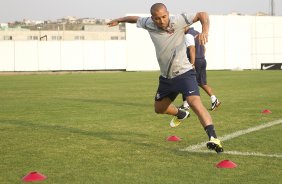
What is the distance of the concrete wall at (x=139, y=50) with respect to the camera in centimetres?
5122

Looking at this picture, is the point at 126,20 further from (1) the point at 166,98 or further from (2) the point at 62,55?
(2) the point at 62,55

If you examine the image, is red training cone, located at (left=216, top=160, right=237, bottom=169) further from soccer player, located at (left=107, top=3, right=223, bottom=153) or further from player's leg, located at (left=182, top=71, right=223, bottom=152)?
soccer player, located at (left=107, top=3, right=223, bottom=153)

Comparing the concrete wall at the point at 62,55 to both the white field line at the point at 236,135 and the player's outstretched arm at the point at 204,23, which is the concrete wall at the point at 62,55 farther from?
the player's outstretched arm at the point at 204,23

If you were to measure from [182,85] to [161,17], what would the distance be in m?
0.99

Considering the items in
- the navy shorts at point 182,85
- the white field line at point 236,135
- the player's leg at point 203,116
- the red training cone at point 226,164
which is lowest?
the white field line at point 236,135

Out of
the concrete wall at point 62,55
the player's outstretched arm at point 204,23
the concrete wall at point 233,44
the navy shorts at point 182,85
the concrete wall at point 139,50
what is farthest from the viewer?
the concrete wall at point 233,44

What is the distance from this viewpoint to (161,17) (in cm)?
684

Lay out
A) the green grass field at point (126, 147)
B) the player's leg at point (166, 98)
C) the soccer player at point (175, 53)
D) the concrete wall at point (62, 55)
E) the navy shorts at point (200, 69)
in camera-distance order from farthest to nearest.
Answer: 1. the concrete wall at point (62, 55)
2. the navy shorts at point (200, 69)
3. the player's leg at point (166, 98)
4. the soccer player at point (175, 53)
5. the green grass field at point (126, 147)

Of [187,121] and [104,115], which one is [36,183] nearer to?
[187,121]

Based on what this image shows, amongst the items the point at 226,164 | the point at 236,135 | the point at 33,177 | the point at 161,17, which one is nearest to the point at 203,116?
the point at 226,164

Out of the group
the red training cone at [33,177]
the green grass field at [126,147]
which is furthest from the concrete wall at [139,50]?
the red training cone at [33,177]

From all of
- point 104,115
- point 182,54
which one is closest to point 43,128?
point 104,115

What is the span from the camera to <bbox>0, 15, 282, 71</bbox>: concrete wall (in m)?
51.2

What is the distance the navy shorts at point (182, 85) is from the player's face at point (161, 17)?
763 millimetres
